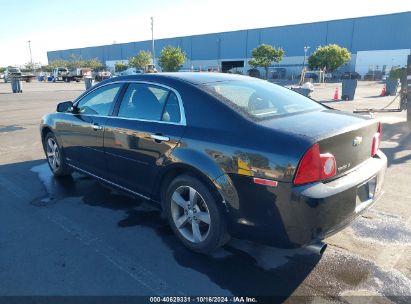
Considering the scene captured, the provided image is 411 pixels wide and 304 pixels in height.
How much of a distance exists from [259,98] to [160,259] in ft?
6.04

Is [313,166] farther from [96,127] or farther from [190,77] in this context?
[96,127]

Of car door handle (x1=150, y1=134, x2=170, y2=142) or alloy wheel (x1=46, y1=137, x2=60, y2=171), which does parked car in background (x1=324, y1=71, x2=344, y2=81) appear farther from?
car door handle (x1=150, y1=134, x2=170, y2=142)

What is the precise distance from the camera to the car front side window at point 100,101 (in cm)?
421

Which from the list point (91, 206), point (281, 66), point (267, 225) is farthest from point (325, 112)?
point (281, 66)

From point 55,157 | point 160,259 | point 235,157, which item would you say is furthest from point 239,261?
point 55,157

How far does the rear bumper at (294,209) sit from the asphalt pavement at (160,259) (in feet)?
1.40

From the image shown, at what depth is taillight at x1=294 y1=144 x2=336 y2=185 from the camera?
2.57 metres

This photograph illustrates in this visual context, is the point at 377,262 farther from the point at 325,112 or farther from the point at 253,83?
the point at 253,83

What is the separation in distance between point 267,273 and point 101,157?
2.42 m

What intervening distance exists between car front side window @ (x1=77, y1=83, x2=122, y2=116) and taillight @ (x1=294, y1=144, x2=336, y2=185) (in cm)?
246

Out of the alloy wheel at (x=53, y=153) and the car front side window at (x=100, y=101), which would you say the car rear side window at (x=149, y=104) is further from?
the alloy wheel at (x=53, y=153)

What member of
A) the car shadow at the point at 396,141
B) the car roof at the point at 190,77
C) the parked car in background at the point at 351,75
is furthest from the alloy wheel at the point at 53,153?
the parked car in background at the point at 351,75

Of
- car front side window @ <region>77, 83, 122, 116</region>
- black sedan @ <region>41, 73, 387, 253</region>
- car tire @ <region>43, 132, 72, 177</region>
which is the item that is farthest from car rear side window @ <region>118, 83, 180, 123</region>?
car tire @ <region>43, 132, 72, 177</region>

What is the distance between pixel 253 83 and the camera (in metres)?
3.96
